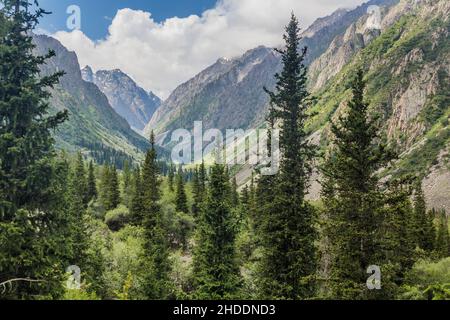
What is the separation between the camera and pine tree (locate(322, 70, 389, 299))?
70.8ft

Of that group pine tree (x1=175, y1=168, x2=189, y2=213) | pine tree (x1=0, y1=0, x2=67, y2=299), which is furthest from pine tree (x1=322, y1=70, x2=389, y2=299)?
pine tree (x1=175, y1=168, x2=189, y2=213)

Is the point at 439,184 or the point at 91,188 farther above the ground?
the point at 439,184

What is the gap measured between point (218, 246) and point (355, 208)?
527 inches

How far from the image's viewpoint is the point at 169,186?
342 feet

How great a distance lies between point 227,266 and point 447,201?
492 feet

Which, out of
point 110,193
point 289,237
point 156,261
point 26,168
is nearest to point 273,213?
point 289,237

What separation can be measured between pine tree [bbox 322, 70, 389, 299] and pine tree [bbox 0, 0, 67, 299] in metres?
13.7

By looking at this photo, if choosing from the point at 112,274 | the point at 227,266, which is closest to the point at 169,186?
the point at 112,274

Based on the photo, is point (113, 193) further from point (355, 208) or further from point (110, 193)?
point (355, 208)

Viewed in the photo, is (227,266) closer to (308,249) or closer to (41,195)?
(308,249)

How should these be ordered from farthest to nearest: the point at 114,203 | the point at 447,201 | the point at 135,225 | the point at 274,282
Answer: the point at 447,201 → the point at 114,203 → the point at 135,225 → the point at 274,282

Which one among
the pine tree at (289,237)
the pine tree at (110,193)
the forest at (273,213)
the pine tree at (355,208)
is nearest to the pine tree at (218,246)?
the forest at (273,213)

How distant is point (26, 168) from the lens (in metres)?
17.3

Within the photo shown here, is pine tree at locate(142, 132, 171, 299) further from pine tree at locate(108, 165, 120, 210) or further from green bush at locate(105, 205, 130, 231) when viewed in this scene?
pine tree at locate(108, 165, 120, 210)
